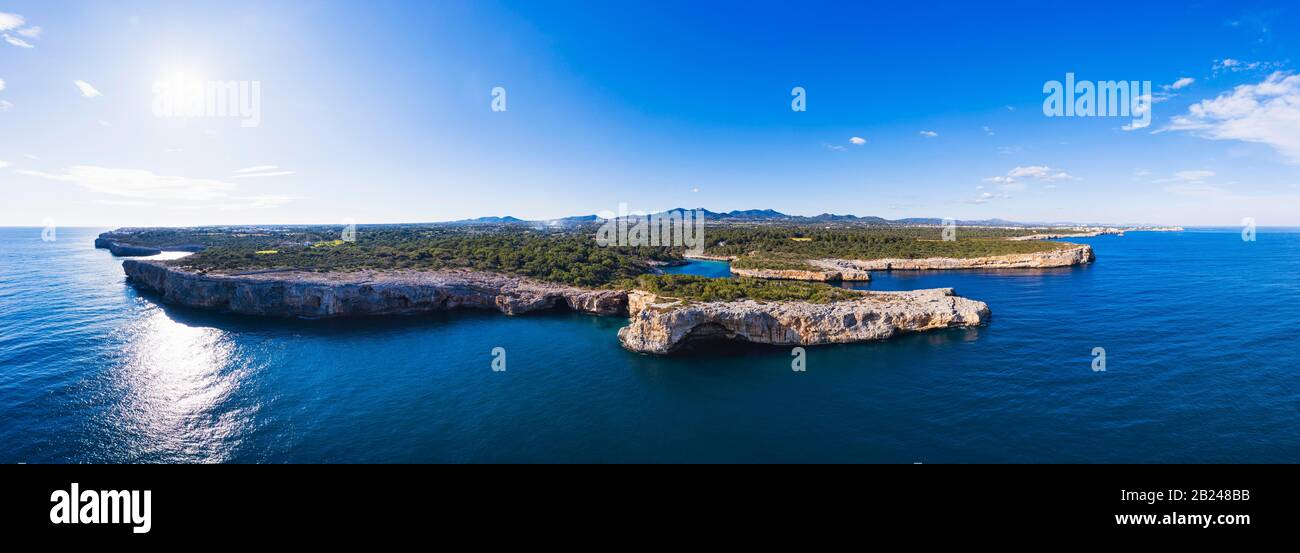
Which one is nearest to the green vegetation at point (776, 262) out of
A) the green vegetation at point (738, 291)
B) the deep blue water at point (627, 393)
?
the green vegetation at point (738, 291)

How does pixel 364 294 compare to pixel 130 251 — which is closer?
pixel 364 294

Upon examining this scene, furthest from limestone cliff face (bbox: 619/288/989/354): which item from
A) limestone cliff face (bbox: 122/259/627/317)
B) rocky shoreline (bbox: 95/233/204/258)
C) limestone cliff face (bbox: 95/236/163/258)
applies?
limestone cliff face (bbox: 95/236/163/258)

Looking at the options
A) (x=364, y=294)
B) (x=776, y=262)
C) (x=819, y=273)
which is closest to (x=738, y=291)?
(x=819, y=273)

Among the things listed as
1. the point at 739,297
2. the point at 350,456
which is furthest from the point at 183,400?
the point at 739,297

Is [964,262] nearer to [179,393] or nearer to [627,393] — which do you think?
[627,393]
